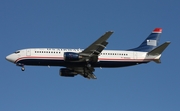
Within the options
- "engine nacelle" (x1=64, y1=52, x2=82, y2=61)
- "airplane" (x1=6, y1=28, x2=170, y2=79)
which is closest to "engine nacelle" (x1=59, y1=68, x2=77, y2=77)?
"airplane" (x1=6, y1=28, x2=170, y2=79)

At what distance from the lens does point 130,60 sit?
8369 centimetres

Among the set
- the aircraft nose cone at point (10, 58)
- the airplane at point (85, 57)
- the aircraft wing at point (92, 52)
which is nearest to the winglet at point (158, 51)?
the airplane at point (85, 57)

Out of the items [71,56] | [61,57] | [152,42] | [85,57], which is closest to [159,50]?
[152,42]

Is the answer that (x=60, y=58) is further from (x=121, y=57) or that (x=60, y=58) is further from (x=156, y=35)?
(x=156, y=35)

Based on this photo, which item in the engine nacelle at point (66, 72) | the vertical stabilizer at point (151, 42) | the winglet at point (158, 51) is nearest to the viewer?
the winglet at point (158, 51)

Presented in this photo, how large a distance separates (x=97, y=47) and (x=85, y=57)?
3515 millimetres

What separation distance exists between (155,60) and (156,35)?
10.1 metres

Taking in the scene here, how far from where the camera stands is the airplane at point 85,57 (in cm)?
7931

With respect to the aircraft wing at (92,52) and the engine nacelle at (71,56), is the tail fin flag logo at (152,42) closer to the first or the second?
the aircraft wing at (92,52)

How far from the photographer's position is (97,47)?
77.9 meters

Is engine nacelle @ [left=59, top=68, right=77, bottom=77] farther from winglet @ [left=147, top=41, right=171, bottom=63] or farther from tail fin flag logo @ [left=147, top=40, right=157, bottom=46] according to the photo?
tail fin flag logo @ [left=147, top=40, right=157, bottom=46]

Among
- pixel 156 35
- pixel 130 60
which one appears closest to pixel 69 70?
pixel 130 60

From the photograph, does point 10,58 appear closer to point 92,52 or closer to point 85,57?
point 85,57

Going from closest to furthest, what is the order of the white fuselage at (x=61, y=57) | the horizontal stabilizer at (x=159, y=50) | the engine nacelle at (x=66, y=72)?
1. the horizontal stabilizer at (x=159, y=50)
2. the white fuselage at (x=61, y=57)
3. the engine nacelle at (x=66, y=72)
